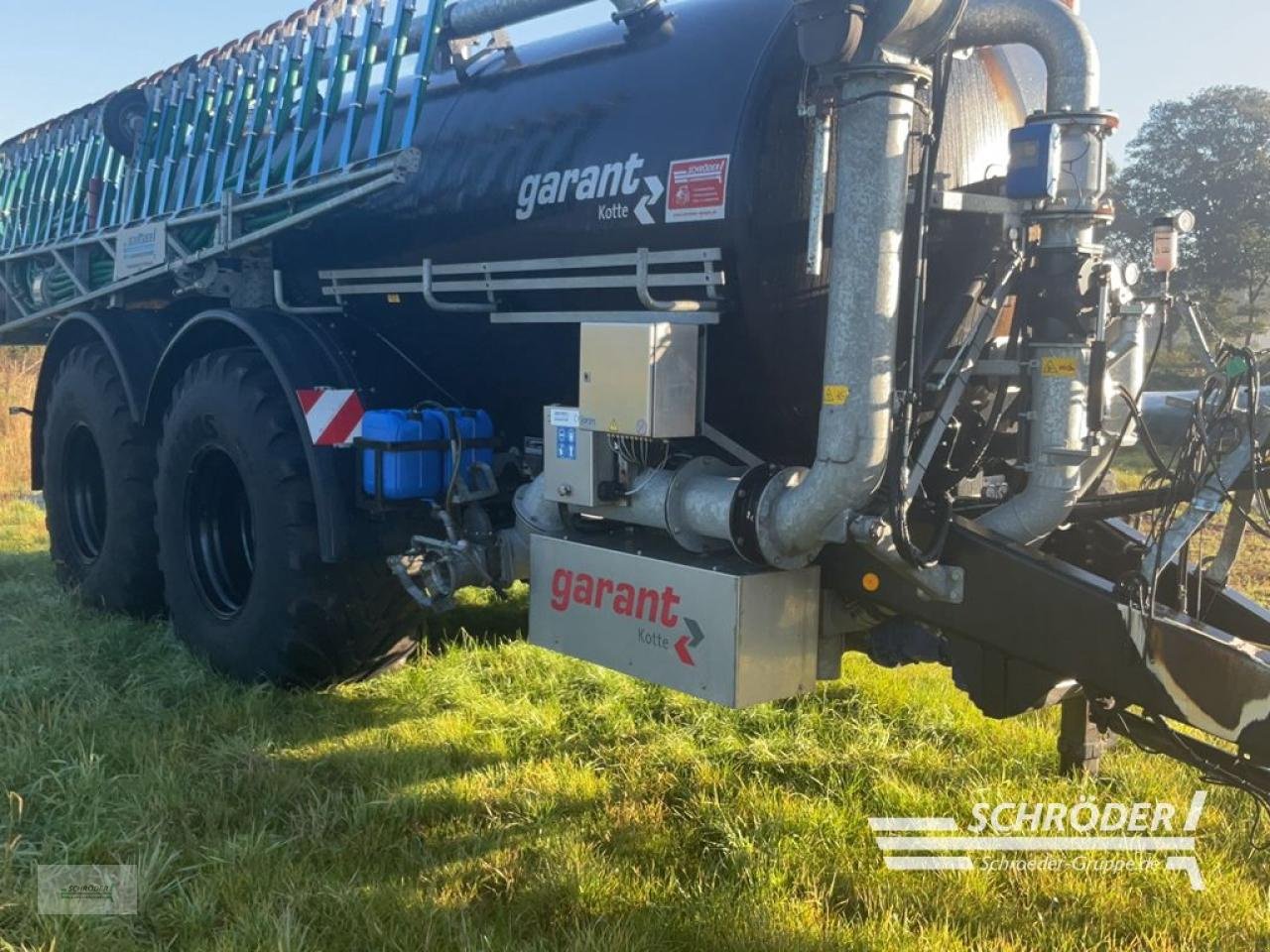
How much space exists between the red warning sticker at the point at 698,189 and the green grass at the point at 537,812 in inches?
68.9

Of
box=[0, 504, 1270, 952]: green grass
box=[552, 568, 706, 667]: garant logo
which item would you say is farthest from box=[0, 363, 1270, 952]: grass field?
box=[552, 568, 706, 667]: garant logo

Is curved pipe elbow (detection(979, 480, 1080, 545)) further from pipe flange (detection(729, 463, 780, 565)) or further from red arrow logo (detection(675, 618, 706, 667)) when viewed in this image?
red arrow logo (detection(675, 618, 706, 667))

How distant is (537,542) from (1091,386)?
1.66 metres

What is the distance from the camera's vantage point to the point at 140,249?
17.8 ft

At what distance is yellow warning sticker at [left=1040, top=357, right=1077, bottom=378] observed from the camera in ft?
9.05

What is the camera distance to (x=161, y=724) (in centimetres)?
405

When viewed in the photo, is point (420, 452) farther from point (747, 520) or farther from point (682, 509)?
point (747, 520)

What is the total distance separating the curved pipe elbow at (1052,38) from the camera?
280 centimetres

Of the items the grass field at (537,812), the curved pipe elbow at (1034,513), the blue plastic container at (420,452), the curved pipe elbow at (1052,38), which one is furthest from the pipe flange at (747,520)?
the blue plastic container at (420,452)

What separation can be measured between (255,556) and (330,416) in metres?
0.65

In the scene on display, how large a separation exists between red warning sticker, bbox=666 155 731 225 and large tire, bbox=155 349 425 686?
1753mm

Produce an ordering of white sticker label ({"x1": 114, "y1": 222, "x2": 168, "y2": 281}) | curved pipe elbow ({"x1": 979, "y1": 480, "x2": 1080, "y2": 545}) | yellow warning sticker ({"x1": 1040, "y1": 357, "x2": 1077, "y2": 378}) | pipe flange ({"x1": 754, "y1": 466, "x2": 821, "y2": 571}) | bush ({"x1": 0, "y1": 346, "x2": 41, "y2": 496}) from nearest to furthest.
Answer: yellow warning sticker ({"x1": 1040, "y1": 357, "x2": 1077, "y2": 378}) < curved pipe elbow ({"x1": 979, "y1": 480, "x2": 1080, "y2": 545}) < pipe flange ({"x1": 754, "y1": 466, "x2": 821, "y2": 571}) < white sticker label ({"x1": 114, "y1": 222, "x2": 168, "y2": 281}) < bush ({"x1": 0, "y1": 346, "x2": 41, "y2": 496})

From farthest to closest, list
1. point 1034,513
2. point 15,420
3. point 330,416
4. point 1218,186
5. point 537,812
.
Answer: point 1218,186, point 15,420, point 330,416, point 537,812, point 1034,513

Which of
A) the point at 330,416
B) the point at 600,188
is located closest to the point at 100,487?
the point at 330,416
